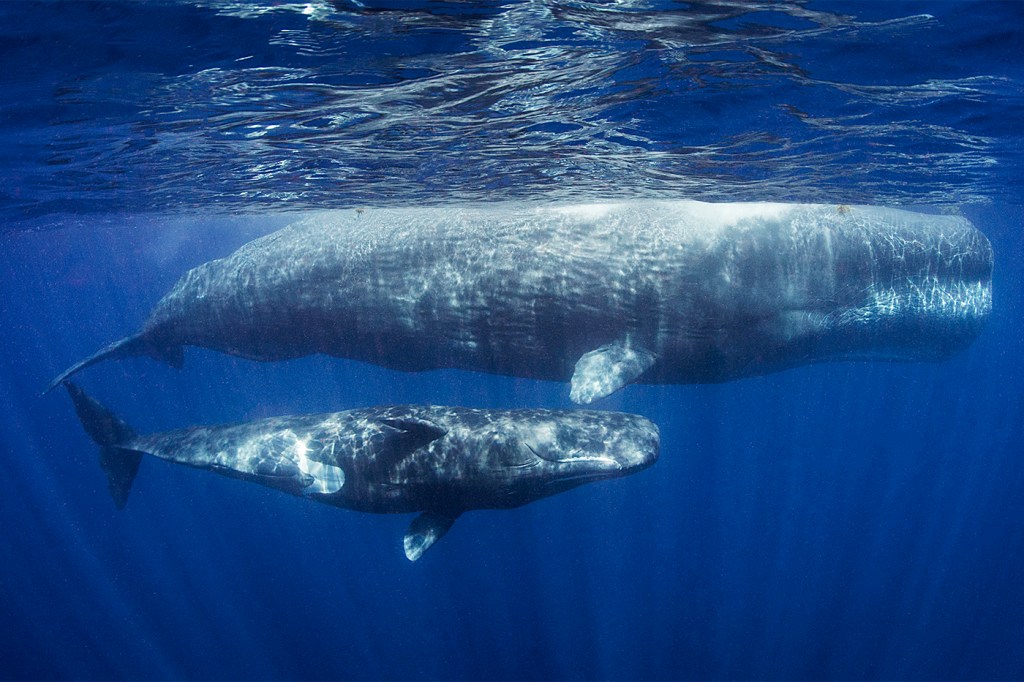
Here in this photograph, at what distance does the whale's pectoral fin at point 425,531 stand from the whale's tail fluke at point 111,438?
7.70 m

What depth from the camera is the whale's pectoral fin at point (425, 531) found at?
8.91m

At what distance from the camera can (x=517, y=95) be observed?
356 inches

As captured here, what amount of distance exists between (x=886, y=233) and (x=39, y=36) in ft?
46.8

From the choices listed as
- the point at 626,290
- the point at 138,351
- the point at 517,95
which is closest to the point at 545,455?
the point at 626,290

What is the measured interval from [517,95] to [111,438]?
461 inches

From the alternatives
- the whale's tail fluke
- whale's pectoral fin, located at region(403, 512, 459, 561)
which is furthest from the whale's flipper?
whale's pectoral fin, located at region(403, 512, 459, 561)

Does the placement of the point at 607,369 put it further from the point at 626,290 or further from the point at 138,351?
the point at 138,351

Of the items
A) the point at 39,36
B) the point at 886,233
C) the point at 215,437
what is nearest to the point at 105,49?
the point at 39,36

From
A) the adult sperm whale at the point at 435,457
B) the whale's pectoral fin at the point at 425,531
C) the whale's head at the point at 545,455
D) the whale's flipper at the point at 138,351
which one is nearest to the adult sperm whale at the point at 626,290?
the whale's head at the point at 545,455

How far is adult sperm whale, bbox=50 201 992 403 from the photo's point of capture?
34.1ft

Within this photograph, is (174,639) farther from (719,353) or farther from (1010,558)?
(1010,558)

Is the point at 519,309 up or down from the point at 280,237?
down

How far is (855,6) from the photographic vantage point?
653cm

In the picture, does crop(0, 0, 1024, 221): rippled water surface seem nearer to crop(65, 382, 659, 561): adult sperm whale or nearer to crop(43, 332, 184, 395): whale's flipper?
crop(43, 332, 184, 395): whale's flipper
